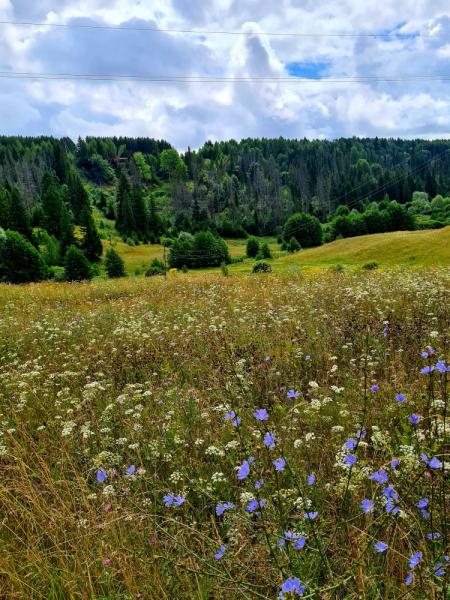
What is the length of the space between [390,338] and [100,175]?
592ft

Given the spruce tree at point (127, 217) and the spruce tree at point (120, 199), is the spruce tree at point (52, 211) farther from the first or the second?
the spruce tree at point (120, 199)

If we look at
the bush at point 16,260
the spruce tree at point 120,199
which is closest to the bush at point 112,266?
the bush at point 16,260

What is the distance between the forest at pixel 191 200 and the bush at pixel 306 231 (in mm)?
282

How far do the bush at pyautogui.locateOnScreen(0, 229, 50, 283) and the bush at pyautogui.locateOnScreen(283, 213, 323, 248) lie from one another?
64240mm

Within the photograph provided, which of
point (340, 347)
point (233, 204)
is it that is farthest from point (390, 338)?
point (233, 204)

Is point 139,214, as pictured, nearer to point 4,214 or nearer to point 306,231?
point 4,214

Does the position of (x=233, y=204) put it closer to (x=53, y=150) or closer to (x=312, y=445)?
(x=53, y=150)

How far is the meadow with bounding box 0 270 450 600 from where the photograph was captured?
158 cm

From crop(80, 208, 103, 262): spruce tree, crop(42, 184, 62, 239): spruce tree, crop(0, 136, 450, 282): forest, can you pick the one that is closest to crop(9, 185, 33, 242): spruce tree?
crop(0, 136, 450, 282): forest

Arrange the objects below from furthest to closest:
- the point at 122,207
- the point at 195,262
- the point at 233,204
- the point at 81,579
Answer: the point at 233,204
the point at 122,207
the point at 195,262
the point at 81,579

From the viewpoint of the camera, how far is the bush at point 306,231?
92.0 m

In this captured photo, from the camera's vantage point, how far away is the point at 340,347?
5086mm

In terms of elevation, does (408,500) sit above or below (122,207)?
below

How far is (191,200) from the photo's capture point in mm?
131125
